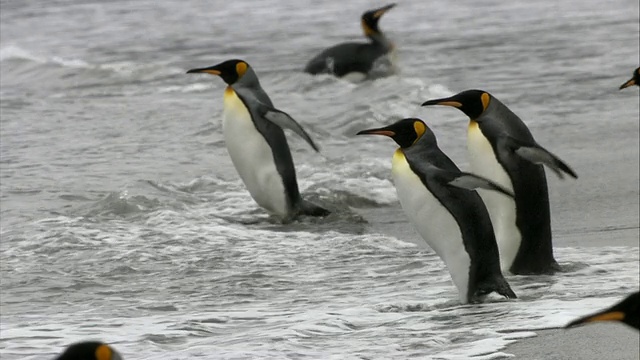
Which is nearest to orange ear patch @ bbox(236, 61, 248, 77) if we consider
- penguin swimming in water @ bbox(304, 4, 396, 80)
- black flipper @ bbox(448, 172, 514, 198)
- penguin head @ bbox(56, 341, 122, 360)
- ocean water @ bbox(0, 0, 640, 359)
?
ocean water @ bbox(0, 0, 640, 359)

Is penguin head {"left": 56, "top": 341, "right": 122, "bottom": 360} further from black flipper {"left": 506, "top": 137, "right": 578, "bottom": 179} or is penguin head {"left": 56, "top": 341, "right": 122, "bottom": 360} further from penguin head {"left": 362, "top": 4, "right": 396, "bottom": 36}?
penguin head {"left": 362, "top": 4, "right": 396, "bottom": 36}

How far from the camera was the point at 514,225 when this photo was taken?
528 cm

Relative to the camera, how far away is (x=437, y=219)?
4734mm

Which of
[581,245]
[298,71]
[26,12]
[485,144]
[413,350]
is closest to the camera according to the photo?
[413,350]

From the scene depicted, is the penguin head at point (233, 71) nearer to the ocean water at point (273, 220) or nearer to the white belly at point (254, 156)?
the white belly at point (254, 156)

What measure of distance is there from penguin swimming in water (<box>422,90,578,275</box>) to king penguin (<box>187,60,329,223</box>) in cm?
155

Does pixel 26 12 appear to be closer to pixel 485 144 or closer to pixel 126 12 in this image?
pixel 126 12

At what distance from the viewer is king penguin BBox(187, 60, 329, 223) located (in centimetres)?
669

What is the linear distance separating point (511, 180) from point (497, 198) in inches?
4.8

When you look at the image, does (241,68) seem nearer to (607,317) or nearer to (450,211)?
(450,211)

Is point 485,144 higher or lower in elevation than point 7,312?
higher

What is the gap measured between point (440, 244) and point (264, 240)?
1405 mm

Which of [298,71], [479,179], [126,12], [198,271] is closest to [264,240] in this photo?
[198,271]

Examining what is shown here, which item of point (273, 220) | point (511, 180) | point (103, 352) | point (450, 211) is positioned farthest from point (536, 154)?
point (103, 352)
